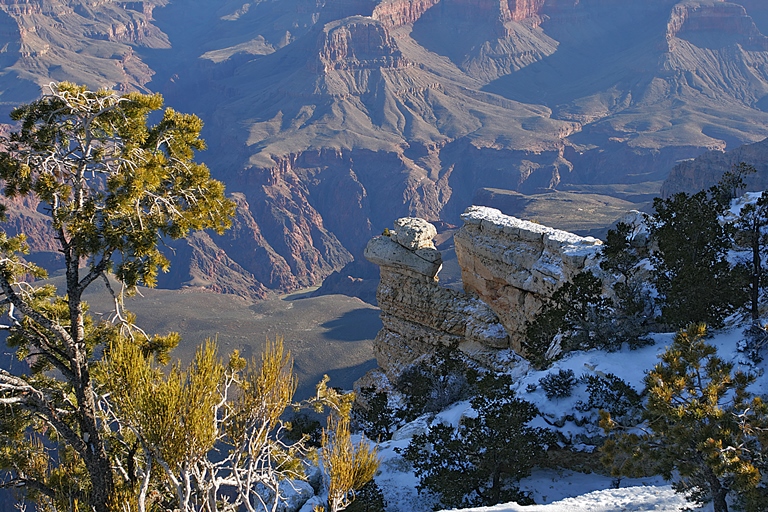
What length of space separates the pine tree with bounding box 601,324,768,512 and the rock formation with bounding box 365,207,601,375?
15255mm

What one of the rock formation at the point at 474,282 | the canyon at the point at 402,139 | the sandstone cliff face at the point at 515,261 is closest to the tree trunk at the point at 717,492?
the sandstone cliff face at the point at 515,261

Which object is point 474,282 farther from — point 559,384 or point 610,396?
point 610,396

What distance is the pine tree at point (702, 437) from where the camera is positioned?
1046 centimetres

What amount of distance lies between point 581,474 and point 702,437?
6248 millimetres

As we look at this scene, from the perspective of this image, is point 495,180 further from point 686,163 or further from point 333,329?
point 333,329

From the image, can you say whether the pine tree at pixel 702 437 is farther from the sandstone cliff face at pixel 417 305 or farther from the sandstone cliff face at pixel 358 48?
the sandstone cliff face at pixel 358 48

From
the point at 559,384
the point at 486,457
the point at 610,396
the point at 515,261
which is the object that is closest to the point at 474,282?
the point at 515,261

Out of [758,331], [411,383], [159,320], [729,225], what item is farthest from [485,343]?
[159,320]

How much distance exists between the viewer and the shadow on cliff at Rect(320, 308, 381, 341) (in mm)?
76463

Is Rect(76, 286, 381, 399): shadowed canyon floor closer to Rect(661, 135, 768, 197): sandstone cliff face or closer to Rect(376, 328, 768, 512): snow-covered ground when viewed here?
Rect(661, 135, 768, 197): sandstone cliff face

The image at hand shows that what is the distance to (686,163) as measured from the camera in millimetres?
91500

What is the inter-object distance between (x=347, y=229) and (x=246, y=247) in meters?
27.9

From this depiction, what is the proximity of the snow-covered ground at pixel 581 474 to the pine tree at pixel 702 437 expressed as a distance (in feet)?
3.04

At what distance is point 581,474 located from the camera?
16.6m
